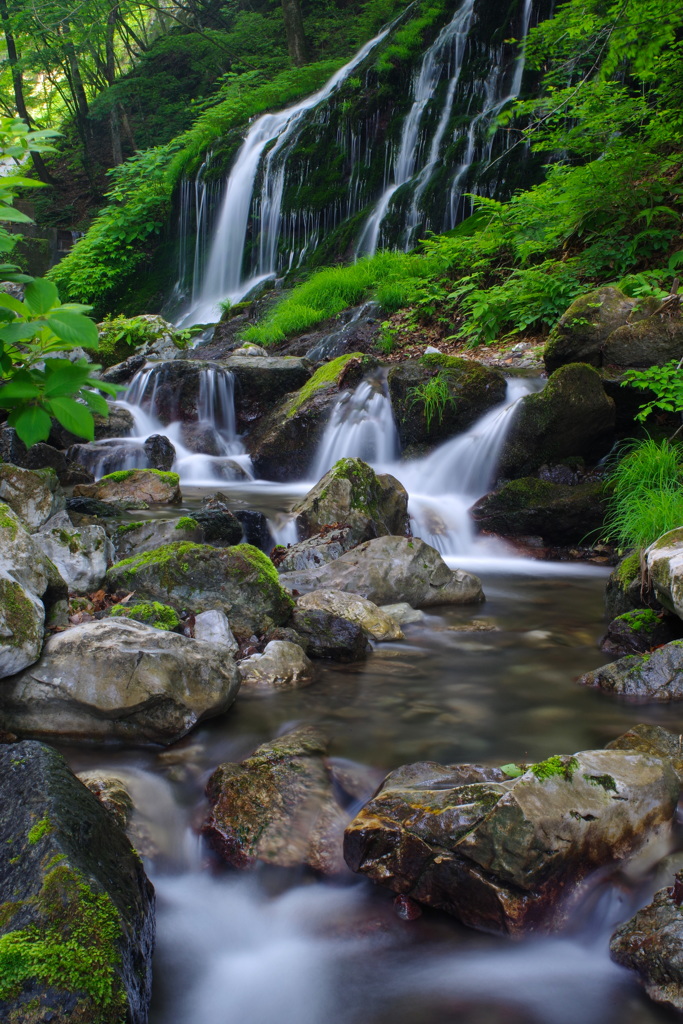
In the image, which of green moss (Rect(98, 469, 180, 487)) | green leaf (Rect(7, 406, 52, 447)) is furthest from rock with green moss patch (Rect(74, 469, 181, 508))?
green leaf (Rect(7, 406, 52, 447))

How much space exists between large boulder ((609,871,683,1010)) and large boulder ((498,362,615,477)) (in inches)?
221

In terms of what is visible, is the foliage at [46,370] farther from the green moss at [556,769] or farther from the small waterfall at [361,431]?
the small waterfall at [361,431]

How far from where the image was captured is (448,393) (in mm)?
8289

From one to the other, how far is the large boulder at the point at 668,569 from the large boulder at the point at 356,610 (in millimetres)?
1594

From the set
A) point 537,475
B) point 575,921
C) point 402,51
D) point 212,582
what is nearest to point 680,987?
point 575,921

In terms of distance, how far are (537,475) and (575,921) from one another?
5.72m

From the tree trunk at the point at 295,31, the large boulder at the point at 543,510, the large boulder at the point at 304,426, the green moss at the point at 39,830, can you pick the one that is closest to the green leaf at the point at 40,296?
the green moss at the point at 39,830

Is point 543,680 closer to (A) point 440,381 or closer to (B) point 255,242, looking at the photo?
(A) point 440,381

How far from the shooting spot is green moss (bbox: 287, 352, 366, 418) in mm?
9555

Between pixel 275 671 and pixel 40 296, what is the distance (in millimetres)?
2879

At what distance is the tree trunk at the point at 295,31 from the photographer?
23141mm

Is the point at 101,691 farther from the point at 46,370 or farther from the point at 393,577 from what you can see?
the point at 393,577

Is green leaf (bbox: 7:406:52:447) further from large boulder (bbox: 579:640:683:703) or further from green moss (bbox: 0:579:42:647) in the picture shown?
large boulder (bbox: 579:640:683:703)

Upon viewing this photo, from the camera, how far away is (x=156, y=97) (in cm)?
2750
